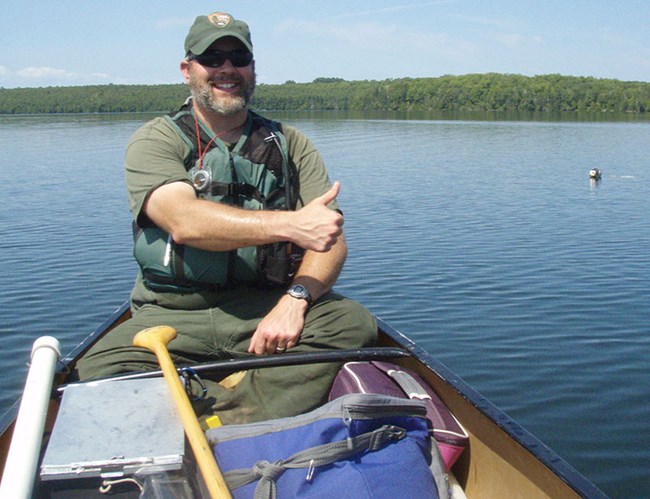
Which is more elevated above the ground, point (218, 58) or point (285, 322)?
point (218, 58)

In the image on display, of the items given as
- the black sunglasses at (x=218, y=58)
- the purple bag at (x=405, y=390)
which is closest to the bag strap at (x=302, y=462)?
the purple bag at (x=405, y=390)

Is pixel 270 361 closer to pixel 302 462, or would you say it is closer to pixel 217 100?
pixel 302 462

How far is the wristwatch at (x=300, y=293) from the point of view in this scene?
336cm

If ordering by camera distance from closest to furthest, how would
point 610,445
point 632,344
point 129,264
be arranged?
point 610,445, point 632,344, point 129,264

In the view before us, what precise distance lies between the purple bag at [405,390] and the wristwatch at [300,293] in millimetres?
341

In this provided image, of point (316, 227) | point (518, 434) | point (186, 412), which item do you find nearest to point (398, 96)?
point (316, 227)

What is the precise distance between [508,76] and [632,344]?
355 feet

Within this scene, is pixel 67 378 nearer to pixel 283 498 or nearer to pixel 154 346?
pixel 154 346

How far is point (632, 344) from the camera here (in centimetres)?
782

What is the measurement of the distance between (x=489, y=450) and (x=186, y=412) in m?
1.18

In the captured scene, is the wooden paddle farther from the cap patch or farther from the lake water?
the lake water

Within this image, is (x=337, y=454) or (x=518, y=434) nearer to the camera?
(x=337, y=454)

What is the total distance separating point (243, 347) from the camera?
3436mm

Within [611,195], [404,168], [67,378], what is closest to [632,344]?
[67,378]
